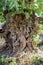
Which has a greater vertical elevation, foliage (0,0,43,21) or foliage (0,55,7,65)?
foliage (0,0,43,21)

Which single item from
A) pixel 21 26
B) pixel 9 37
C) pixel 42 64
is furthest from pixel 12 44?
pixel 42 64

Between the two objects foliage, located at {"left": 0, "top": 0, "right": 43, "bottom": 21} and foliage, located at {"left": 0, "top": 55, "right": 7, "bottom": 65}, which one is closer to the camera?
foliage, located at {"left": 0, "top": 0, "right": 43, "bottom": 21}

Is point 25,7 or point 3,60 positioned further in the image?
point 3,60

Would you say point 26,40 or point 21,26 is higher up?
point 21,26

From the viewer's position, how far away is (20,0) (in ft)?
9.93

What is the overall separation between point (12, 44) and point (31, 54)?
0.35 meters

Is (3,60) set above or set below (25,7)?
below

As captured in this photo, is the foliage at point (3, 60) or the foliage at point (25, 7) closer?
the foliage at point (25, 7)

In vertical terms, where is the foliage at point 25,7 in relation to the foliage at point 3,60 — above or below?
above

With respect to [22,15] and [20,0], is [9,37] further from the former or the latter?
[20,0]

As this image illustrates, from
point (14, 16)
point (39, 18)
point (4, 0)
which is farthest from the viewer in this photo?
point (39, 18)

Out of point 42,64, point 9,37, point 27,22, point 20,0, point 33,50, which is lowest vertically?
point 42,64

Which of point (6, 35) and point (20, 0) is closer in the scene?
point (20, 0)

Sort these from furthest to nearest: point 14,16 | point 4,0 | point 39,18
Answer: point 39,18 → point 14,16 → point 4,0
